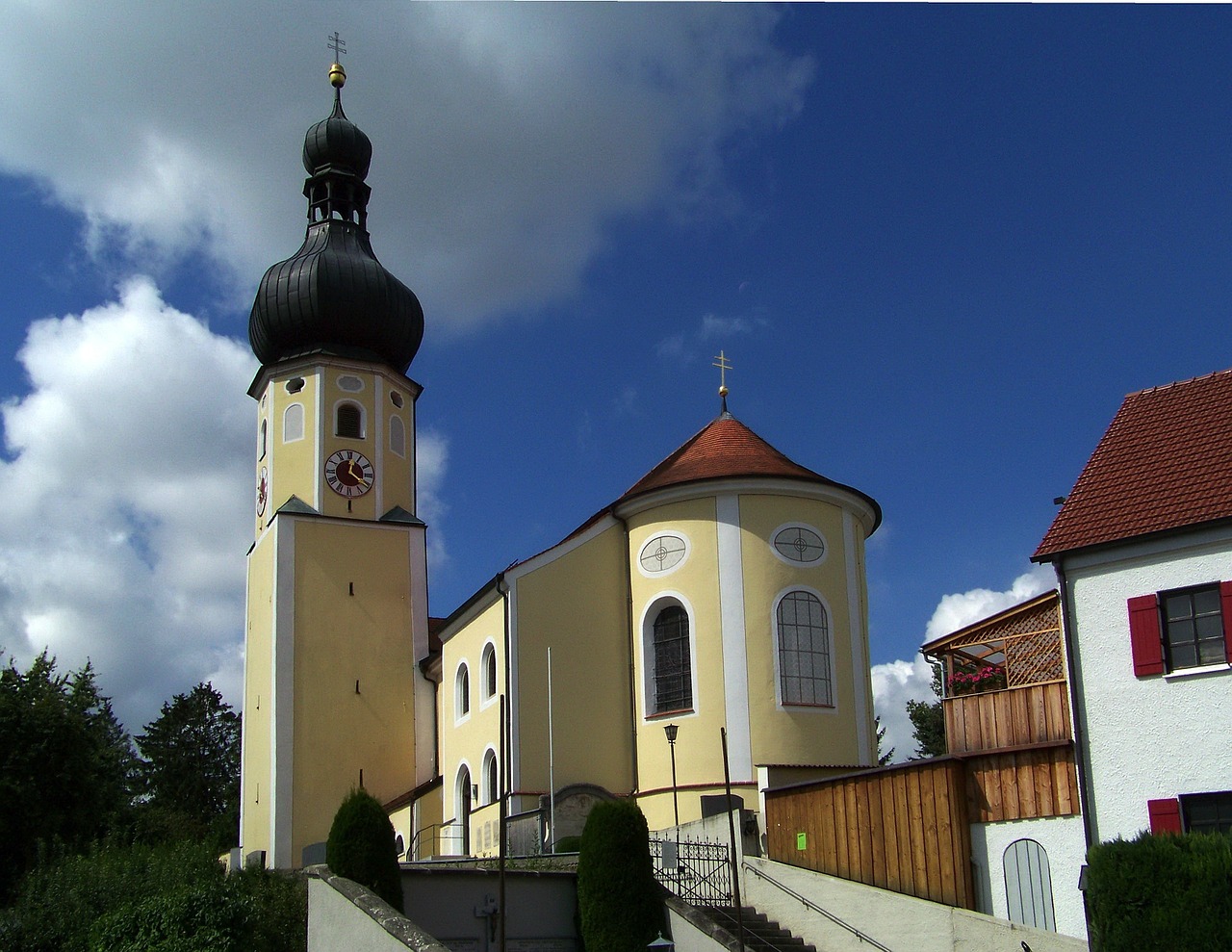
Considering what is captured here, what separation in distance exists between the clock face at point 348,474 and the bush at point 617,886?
1853cm

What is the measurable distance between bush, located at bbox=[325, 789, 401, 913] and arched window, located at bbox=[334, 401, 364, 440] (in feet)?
63.2

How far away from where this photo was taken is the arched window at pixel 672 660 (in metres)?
28.5

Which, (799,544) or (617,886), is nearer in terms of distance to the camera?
(617,886)

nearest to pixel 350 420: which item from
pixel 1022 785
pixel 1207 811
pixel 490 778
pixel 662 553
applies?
pixel 490 778

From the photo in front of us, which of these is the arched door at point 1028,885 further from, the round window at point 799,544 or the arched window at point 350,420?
the arched window at point 350,420

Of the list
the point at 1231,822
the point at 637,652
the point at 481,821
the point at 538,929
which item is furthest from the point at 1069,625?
the point at 481,821

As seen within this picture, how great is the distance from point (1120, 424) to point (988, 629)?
369 centimetres

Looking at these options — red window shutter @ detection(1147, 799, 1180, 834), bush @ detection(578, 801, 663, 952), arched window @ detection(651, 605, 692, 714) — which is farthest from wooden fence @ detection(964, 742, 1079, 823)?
arched window @ detection(651, 605, 692, 714)

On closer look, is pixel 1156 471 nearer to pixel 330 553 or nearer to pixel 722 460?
pixel 722 460

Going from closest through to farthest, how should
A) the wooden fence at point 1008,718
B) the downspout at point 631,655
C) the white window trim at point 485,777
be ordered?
the wooden fence at point 1008,718 < the downspout at point 631,655 < the white window trim at point 485,777

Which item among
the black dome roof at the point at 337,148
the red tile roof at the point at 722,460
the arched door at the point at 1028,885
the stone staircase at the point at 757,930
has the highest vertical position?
the black dome roof at the point at 337,148

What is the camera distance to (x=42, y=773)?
31953 mm

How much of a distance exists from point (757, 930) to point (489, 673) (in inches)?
450

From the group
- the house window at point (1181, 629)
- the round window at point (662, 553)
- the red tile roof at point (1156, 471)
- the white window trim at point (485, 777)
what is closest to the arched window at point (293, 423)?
the white window trim at point (485, 777)
